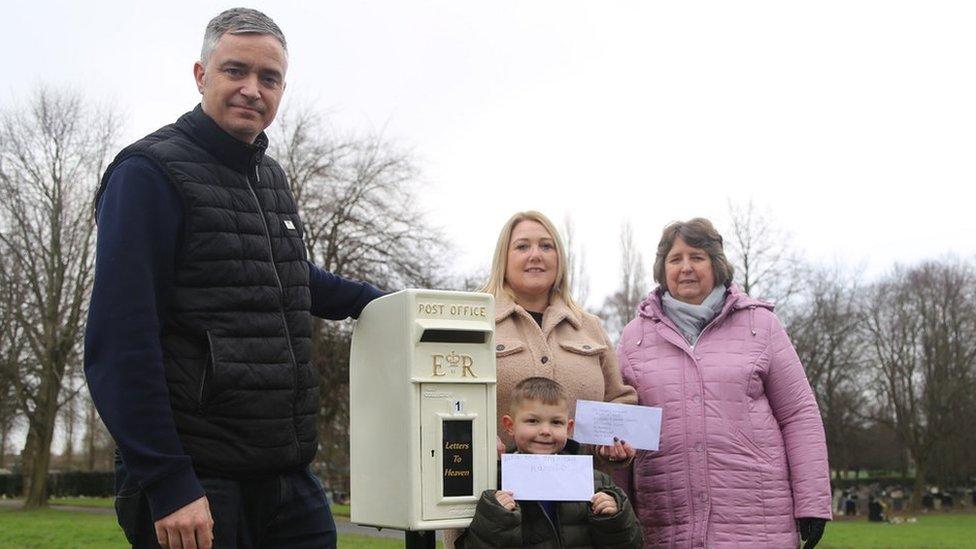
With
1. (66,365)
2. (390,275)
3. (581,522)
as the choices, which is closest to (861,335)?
(390,275)

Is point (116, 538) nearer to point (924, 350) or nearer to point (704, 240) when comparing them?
point (704, 240)

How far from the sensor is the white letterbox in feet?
10.2

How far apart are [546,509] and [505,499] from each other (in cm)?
31

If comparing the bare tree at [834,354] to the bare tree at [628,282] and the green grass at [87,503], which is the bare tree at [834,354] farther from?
the green grass at [87,503]

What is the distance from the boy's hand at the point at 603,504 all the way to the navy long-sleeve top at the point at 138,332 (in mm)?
1467

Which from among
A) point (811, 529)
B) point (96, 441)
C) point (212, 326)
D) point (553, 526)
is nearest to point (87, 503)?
point (96, 441)

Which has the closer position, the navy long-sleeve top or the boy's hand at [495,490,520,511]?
the navy long-sleeve top

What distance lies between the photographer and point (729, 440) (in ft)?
13.6

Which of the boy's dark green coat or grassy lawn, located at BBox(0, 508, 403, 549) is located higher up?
the boy's dark green coat

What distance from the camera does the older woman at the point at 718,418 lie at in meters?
4.10

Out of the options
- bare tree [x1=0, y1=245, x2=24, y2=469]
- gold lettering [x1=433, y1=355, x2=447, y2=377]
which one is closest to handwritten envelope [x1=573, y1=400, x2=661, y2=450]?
gold lettering [x1=433, y1=355, x2=447, y2=377]

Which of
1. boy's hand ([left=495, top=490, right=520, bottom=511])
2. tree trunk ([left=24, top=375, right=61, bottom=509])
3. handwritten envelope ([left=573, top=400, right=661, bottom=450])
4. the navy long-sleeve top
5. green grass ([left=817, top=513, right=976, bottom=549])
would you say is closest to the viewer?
the navy long-sleeve top

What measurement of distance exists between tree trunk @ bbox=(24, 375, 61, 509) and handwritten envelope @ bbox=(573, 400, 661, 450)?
89.6 ft

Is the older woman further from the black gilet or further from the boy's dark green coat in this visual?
the black gilet
